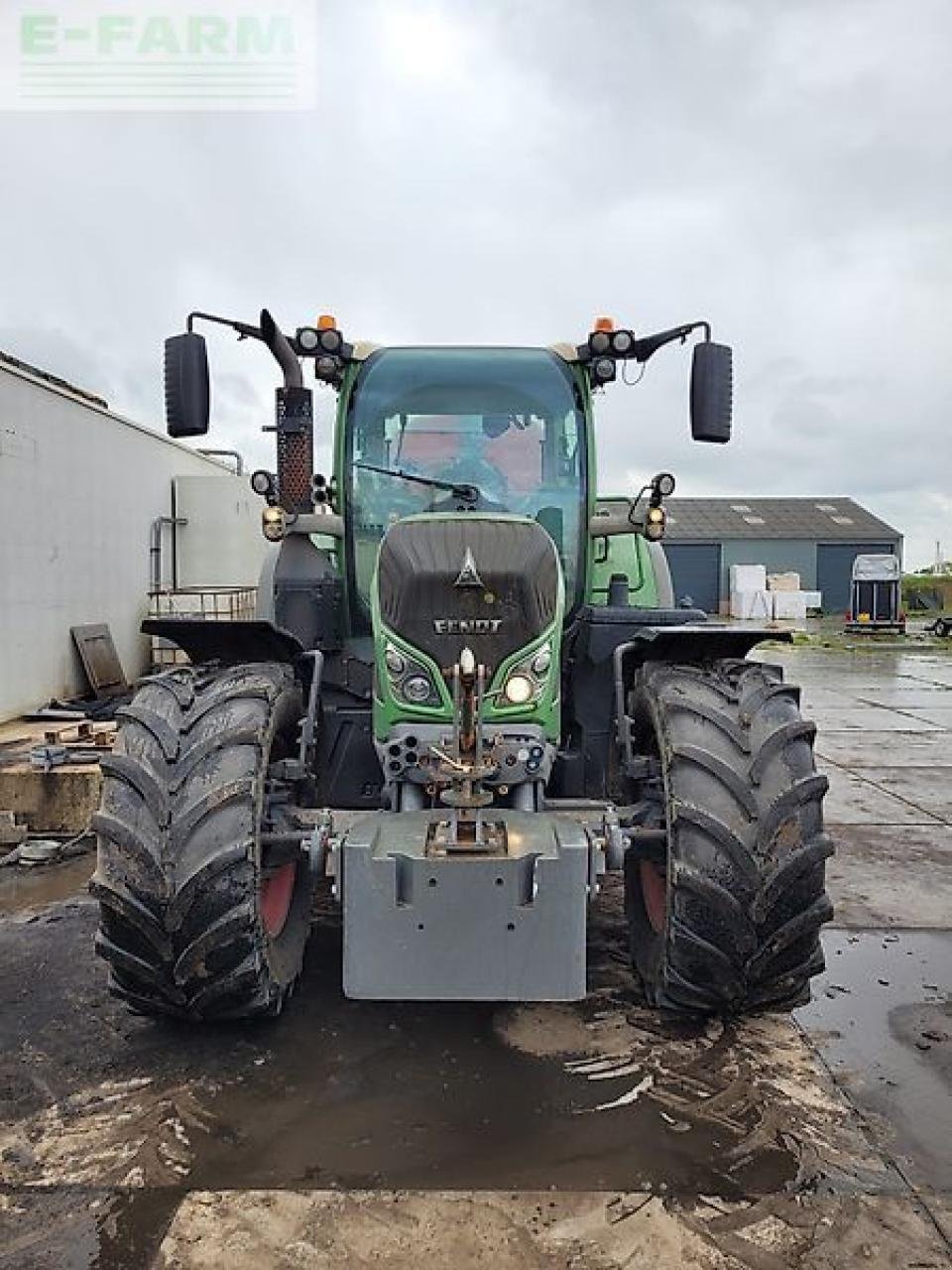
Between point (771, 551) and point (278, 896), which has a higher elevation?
point (771, 551)

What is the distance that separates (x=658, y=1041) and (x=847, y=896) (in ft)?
7.08

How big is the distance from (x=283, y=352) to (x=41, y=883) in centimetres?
295

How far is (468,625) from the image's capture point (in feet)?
11.0

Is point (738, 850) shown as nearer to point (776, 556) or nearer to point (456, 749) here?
point (456, 749)

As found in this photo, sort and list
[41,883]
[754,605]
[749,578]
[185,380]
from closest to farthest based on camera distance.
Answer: [185,380] < [41,883] < [754,605] < [749,578]

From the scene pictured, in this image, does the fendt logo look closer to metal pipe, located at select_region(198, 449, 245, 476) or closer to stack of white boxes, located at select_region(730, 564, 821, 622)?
metal pipe, located at select_region(198, 449, 245, 476)

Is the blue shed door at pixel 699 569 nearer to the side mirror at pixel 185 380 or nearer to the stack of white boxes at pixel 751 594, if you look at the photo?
the stack of white boxes at pixel 751 594

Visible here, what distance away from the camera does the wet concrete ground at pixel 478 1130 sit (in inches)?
94.3

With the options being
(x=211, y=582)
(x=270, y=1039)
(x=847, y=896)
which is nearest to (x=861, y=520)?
(x=211, y=582)

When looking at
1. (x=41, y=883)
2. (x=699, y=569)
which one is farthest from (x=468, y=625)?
(x=699, y=569)

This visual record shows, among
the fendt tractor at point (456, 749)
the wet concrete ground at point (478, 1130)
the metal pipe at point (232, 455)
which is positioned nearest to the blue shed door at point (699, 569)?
the metal pipe at point (232, 455)

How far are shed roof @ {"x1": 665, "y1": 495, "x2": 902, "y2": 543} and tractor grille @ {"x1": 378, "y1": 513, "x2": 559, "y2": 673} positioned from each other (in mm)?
34820

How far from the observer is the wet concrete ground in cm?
240

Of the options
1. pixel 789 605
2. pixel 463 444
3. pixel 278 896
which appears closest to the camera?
pixel 278 896
